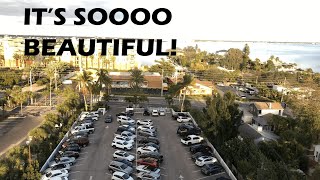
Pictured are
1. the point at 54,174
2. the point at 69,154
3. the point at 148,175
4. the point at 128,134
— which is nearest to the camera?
the point at 54,174

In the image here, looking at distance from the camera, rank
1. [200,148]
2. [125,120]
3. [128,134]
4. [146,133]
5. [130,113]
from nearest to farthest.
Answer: [200,148]
[128,134]
[146,133]
[125,120]
[130,113]

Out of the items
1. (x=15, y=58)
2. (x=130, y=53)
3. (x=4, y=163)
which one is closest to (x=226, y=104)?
(x=4, y=163)

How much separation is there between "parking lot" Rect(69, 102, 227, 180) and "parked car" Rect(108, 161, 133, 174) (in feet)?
0.79

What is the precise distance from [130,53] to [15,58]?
1763 cm

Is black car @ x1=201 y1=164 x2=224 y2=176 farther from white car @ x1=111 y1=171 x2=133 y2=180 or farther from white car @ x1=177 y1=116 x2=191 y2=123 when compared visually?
white car @ x1=177 y1=116 x2=191 y2=123

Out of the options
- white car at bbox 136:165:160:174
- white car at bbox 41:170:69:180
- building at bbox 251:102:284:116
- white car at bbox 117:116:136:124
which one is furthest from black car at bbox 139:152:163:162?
building at bbox 251:102:284:116

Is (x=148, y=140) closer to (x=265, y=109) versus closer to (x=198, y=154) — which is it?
(x=198, y=154)

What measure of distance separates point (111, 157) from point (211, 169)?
4.44 meters

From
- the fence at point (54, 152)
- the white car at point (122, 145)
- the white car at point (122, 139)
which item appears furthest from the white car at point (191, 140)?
the fence at point (54, 152)

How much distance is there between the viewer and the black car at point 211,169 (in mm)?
13539

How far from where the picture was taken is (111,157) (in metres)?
15.0

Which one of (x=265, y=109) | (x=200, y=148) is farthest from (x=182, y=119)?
(x=265, y=109)

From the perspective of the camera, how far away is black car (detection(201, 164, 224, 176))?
1354 centimetres

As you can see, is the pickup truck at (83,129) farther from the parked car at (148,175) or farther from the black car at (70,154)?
the parked car at (148,175)
